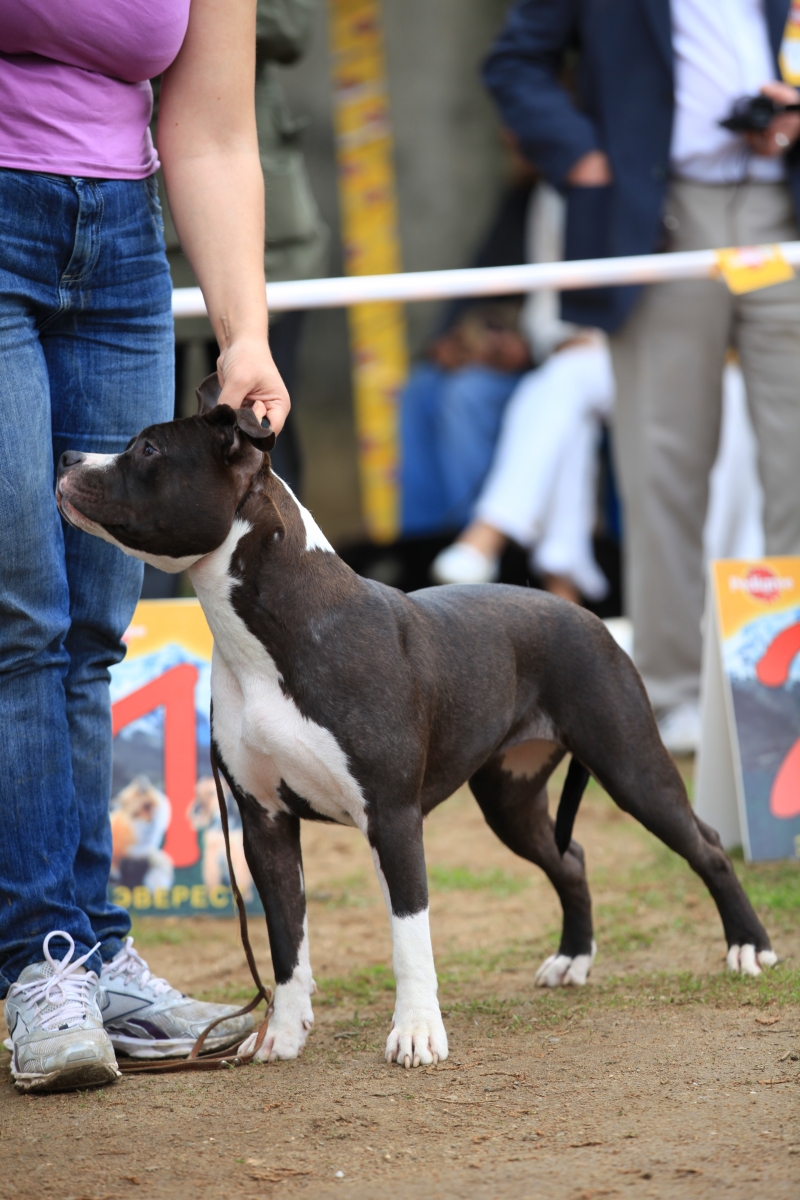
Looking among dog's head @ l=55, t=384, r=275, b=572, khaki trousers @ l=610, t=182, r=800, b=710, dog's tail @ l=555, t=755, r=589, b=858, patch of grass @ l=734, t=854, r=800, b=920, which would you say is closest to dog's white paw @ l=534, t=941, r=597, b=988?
dog's tail @ l=555, t=755, r=589, b=858

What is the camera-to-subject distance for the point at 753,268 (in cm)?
489

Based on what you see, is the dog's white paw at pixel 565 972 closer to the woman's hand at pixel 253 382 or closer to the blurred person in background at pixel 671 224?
the woman's hand at pixel 253 382

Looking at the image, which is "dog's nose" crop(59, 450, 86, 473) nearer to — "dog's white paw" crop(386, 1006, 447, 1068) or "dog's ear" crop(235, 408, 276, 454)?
"dog's ear" crop(235, 408, 276, 454)

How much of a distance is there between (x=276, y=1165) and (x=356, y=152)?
727 centimetres

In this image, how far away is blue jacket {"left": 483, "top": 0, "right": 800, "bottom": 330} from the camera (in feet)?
17.0

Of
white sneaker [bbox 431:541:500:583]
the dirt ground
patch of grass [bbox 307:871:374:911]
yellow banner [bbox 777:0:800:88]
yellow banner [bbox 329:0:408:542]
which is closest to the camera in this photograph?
the dirt ground

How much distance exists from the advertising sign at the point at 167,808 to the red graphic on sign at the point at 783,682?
162 cm

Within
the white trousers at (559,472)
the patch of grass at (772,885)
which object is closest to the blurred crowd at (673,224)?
the patch of grass at (772,885)

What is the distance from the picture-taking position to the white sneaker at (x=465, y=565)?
741cm

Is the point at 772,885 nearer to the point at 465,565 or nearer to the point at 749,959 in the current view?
the point at 749,959

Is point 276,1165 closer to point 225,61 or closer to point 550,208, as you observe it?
point 225,61

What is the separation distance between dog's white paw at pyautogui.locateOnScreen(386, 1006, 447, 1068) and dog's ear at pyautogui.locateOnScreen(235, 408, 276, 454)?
1116 millimetres

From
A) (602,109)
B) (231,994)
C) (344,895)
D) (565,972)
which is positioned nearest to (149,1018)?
(231,994)

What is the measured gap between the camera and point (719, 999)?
305 cm
